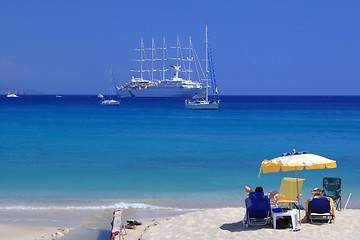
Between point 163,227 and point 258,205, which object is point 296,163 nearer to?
point 258,205

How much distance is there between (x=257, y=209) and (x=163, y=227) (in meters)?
1.67

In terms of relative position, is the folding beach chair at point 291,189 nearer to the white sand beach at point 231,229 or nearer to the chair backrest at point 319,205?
the chair backrest at point 319,205

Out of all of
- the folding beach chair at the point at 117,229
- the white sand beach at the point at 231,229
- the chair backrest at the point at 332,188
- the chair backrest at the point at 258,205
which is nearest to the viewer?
the white sand beach at the point at 231,229

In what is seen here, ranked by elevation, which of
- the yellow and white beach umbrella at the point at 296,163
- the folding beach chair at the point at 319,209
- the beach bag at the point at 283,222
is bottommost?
the beach bag at the point at 283,222

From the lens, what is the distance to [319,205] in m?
7.41

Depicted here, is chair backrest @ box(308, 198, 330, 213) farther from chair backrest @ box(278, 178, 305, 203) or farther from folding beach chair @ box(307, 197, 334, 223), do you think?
chair backrest @ box(278, 178, 305, 203)

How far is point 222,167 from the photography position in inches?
635

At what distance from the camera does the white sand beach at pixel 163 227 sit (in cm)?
707

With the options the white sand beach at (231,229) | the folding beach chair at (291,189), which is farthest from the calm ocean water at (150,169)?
the folding beach chair at (291,189)

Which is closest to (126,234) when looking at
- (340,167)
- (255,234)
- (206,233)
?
(206,233)

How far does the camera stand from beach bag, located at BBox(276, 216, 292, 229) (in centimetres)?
726

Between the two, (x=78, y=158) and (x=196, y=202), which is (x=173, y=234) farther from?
(x=78, y=158)

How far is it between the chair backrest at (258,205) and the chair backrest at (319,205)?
721 millimetres

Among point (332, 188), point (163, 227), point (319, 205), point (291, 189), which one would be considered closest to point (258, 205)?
point (319, 205)
